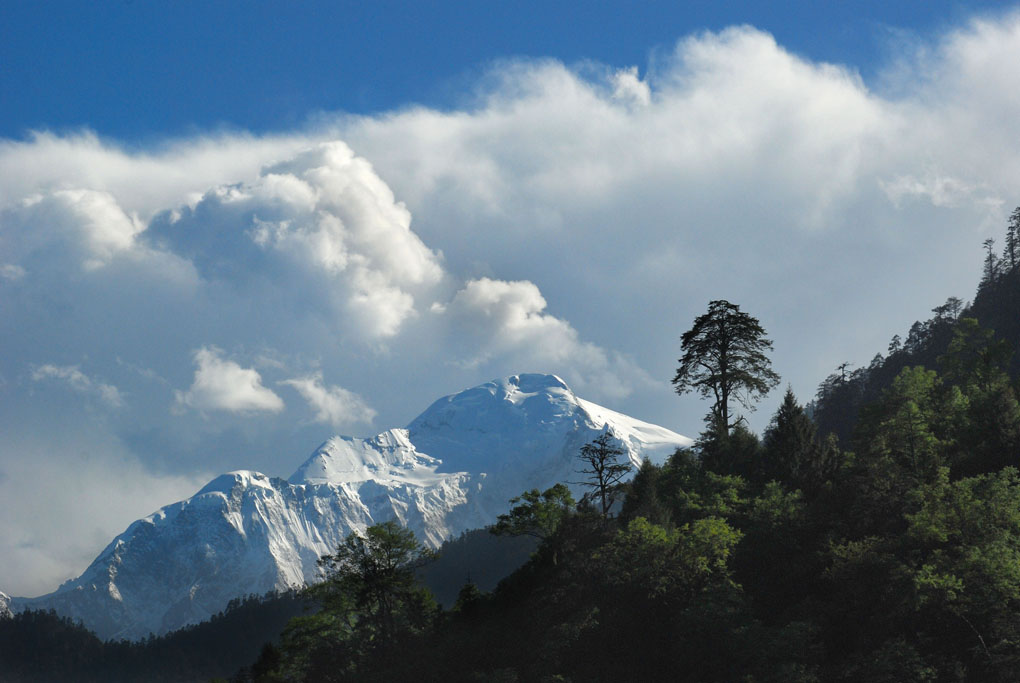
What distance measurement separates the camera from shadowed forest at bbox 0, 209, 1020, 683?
61.9 metres

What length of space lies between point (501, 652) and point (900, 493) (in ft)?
118

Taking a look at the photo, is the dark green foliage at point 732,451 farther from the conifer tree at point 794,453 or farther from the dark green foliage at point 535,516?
the dark green foliage at point 535,516

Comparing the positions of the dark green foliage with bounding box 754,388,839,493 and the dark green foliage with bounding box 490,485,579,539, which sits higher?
the dark green foliage with bounding box 754,388,839,493

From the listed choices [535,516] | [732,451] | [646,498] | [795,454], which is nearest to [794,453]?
[795,454]

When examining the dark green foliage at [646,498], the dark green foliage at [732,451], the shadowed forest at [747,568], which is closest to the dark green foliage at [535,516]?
the shadowed forest at [747,568]

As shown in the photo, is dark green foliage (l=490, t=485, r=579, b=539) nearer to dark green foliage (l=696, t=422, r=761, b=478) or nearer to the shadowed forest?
the shadowed forest

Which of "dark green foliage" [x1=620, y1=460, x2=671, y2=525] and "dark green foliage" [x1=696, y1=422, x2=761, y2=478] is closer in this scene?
"dark green foliage" [x1=620, y1=460, x2=671, y2=525]

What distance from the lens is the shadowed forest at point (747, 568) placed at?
61.9 metres

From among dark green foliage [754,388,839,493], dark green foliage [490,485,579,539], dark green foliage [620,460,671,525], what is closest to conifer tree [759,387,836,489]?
dark green foliage [754,388,839,493]

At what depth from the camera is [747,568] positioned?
254 ft

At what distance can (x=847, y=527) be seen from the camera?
7456cm

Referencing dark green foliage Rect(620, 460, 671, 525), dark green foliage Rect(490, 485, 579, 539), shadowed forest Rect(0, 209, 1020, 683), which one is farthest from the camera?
dark green foliage Rect(490, 485, 579, 539)

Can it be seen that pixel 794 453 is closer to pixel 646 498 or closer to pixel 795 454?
pixel 795 454

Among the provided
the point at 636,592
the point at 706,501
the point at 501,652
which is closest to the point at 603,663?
the point at 636,592
